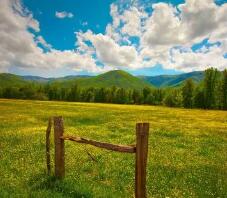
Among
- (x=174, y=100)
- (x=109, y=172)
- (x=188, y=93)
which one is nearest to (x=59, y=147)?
(x=109, y=172)

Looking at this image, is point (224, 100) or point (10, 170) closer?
point (10, 170)

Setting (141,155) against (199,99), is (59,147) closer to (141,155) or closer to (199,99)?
(141,155)

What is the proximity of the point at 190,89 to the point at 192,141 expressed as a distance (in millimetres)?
112030

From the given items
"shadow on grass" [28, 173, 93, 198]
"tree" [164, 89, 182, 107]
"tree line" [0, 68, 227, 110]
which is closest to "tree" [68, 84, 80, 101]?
"tree line" [0, 68, 227, 110]

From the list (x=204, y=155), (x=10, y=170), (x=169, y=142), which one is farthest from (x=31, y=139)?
(x=204, y=155)

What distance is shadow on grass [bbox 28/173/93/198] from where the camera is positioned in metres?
10.4

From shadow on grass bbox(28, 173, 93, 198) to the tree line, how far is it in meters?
122

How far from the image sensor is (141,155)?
28.7 ft

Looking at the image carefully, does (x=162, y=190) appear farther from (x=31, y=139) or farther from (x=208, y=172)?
(x=31, y=139)

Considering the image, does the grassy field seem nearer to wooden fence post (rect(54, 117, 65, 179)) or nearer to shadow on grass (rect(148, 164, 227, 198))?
shadow on grass (rect(148, 164, 227, 198))

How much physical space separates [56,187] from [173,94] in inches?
5900

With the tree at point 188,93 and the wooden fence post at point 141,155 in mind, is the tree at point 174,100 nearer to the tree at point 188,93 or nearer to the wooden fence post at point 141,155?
the tree at point 188,93

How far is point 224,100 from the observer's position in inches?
4823

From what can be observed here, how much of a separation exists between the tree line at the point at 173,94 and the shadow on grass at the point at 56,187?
122 metres
